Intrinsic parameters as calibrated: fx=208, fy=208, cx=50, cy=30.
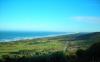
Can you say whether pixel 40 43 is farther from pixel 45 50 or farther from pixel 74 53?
pixel 74 53

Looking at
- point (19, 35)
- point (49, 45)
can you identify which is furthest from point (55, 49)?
point (19, 35)

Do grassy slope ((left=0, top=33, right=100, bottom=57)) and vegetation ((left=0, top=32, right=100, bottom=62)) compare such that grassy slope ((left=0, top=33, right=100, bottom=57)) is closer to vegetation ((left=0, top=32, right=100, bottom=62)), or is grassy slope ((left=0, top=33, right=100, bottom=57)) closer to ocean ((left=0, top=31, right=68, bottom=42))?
vegetation ((left=0, top=32, right=100, bottom=62))

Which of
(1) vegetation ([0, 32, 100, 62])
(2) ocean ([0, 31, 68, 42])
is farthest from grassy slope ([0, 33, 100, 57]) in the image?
(2) ocean ([0, 31, 68, 42])

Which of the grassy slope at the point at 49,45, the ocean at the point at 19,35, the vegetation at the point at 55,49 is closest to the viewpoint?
the vegetation at the point at 55,49

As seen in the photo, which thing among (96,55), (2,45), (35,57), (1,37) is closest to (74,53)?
(96,55)

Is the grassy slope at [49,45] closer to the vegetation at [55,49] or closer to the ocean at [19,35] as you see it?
the vegetation at [55,49]

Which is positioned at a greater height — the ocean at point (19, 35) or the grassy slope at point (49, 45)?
the ocean at point (19, 35)

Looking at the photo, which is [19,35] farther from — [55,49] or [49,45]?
[55,49]

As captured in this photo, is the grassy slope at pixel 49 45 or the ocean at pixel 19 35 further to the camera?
the ocean at pixel 19 35

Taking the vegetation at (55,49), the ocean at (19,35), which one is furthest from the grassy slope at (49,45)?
the ocean at (19,35)
